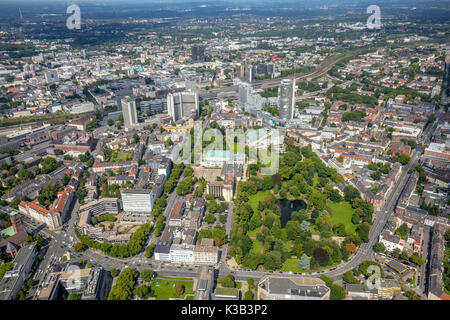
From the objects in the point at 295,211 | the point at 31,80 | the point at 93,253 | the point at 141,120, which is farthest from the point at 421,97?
the point at 31,80

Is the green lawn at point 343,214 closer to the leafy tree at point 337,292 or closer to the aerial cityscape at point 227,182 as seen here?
the aerial cityscape at point 227,182

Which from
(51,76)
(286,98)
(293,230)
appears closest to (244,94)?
(286,98)

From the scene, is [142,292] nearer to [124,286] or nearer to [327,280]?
[124,286]

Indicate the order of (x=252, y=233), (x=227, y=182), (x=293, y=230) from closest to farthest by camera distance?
(x=293, y=230) < (x=252, y=233) < (x=227, y=182)

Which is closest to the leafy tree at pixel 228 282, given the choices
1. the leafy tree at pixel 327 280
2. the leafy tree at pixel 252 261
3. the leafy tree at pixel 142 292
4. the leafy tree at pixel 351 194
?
the leafy tree at pixel 252 261
